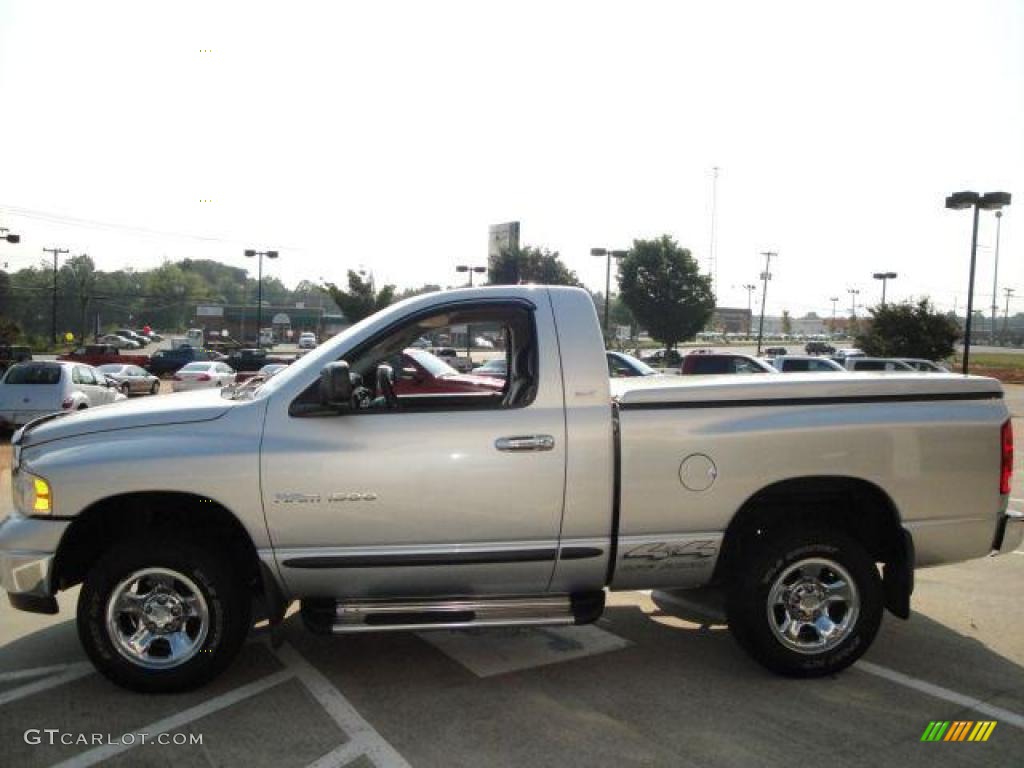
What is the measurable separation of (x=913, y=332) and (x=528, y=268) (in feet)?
83.6

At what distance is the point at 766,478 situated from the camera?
4.18m

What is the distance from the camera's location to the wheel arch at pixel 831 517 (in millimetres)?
4297

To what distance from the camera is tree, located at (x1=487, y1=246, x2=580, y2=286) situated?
2014 inches

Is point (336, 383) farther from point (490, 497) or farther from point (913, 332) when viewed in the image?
point (913, 332)

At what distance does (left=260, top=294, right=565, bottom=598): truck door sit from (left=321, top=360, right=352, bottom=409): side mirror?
0.62 ft

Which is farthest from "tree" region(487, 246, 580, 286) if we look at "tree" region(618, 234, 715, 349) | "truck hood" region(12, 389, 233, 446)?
"truck hood" region(12, 389, 233, 446)

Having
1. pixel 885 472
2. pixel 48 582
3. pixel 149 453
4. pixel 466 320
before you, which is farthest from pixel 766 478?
pixel 48 582

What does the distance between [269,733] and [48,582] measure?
1379mm

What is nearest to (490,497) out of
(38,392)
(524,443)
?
(524,443)

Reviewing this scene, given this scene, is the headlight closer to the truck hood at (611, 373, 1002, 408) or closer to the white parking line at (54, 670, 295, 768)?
the white parking line at (54, 670, 295, 768)

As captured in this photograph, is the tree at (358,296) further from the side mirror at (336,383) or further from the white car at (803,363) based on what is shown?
the side mirror at (336,383)

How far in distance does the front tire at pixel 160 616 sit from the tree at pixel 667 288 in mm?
50579

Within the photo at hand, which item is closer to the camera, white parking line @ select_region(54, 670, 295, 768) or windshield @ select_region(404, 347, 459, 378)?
white parking line @ select_region(54, 670, 295, 768)

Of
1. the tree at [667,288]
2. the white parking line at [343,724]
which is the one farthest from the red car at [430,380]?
the tree at [667,288]
